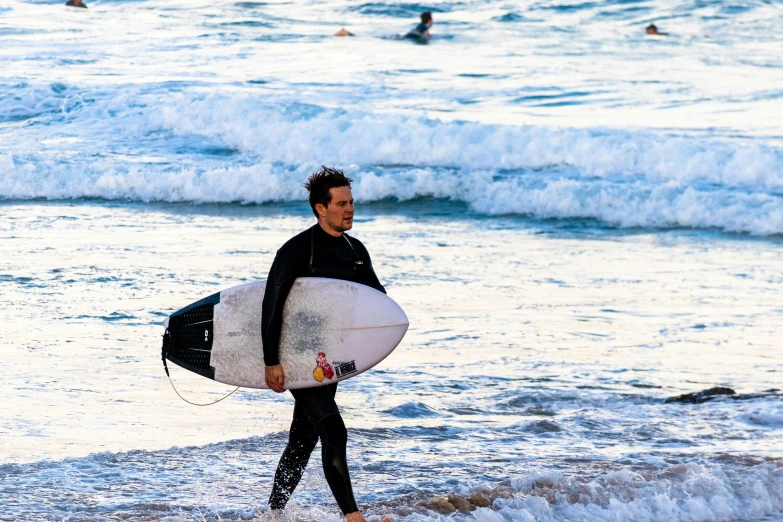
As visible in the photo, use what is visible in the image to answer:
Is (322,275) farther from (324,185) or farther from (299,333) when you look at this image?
(324,185)

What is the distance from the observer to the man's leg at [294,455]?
4508mm

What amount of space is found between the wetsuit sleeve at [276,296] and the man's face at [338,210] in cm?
17

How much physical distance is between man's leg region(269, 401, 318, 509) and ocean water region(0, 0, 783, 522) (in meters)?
0.15

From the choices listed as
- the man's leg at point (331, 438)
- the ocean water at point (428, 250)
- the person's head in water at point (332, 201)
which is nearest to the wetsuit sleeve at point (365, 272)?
the person's head in water at point (332, 201)

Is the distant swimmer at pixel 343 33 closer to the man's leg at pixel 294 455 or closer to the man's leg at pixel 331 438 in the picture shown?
the man's leg at pixel 294 455

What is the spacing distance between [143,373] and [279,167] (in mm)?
10125

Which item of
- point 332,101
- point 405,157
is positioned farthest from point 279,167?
point 332,101

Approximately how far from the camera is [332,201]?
4266 millimetres

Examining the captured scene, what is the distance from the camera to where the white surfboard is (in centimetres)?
438

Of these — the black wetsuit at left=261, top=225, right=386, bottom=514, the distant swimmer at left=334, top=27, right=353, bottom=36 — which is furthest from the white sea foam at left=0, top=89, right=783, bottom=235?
the black wetsuit at left=261, top=225, right=386, bottom=514

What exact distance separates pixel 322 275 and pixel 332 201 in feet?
1.00

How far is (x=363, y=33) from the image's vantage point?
28062mm

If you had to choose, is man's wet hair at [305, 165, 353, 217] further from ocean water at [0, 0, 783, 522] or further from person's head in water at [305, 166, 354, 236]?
ocean water at [0, 0, 783, 522]

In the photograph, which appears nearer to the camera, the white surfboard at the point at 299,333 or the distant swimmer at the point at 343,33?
the white surfboard at the point at 299,333
